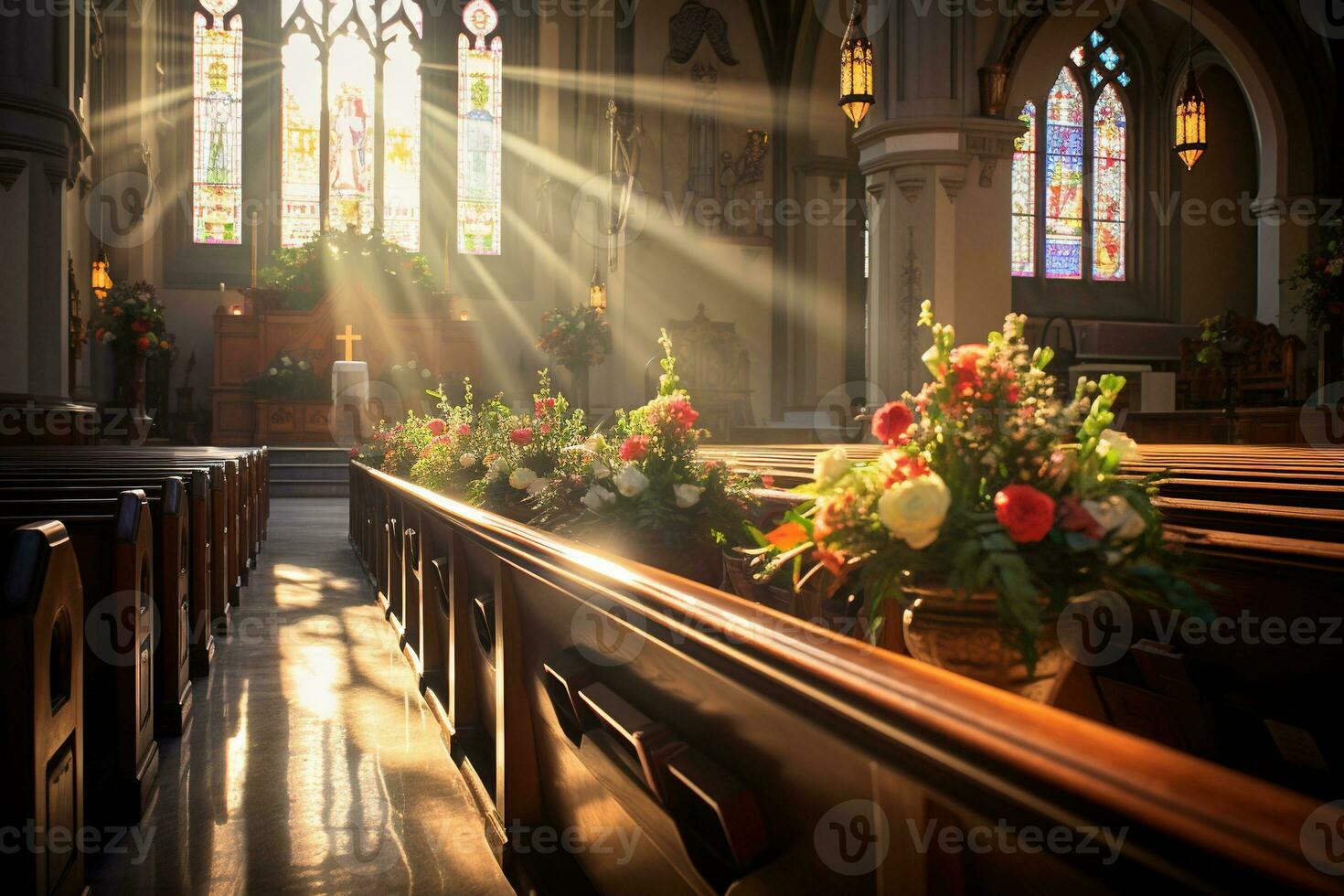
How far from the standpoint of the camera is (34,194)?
8.90 meters

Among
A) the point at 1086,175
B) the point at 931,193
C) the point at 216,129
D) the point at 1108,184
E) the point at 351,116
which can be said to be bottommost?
the point at 931,193

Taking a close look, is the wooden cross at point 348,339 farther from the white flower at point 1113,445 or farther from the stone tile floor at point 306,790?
Result: the white flower at point 1113,445

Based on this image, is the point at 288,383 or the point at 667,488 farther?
the point at 288,383

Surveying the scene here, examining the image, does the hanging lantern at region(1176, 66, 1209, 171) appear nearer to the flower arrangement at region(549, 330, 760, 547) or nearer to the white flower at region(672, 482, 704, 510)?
the flower arrangement at region(549, 330, 760, 547)

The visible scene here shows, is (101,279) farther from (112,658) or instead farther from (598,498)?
(598,498)

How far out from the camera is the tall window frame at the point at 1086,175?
621 inches

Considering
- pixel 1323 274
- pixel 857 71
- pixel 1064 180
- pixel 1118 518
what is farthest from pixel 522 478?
pixel 1064 180

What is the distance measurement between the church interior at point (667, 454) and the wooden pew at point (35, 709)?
1 cm

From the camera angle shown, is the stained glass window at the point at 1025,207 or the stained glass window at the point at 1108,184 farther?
the stained glass window at the point at 1108,184

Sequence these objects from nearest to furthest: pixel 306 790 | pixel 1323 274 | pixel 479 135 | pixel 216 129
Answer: pixel 306 790 < pixel 1323 274 < pixel 216 129 < pixel 479 135

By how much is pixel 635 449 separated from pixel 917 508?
1.31 m

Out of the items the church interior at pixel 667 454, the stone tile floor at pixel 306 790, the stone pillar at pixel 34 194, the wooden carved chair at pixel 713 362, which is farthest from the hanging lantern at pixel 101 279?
the stone tile floor at pixel 306 790

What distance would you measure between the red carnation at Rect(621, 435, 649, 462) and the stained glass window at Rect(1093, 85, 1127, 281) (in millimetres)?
A: 15425

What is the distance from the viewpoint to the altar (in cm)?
1340
